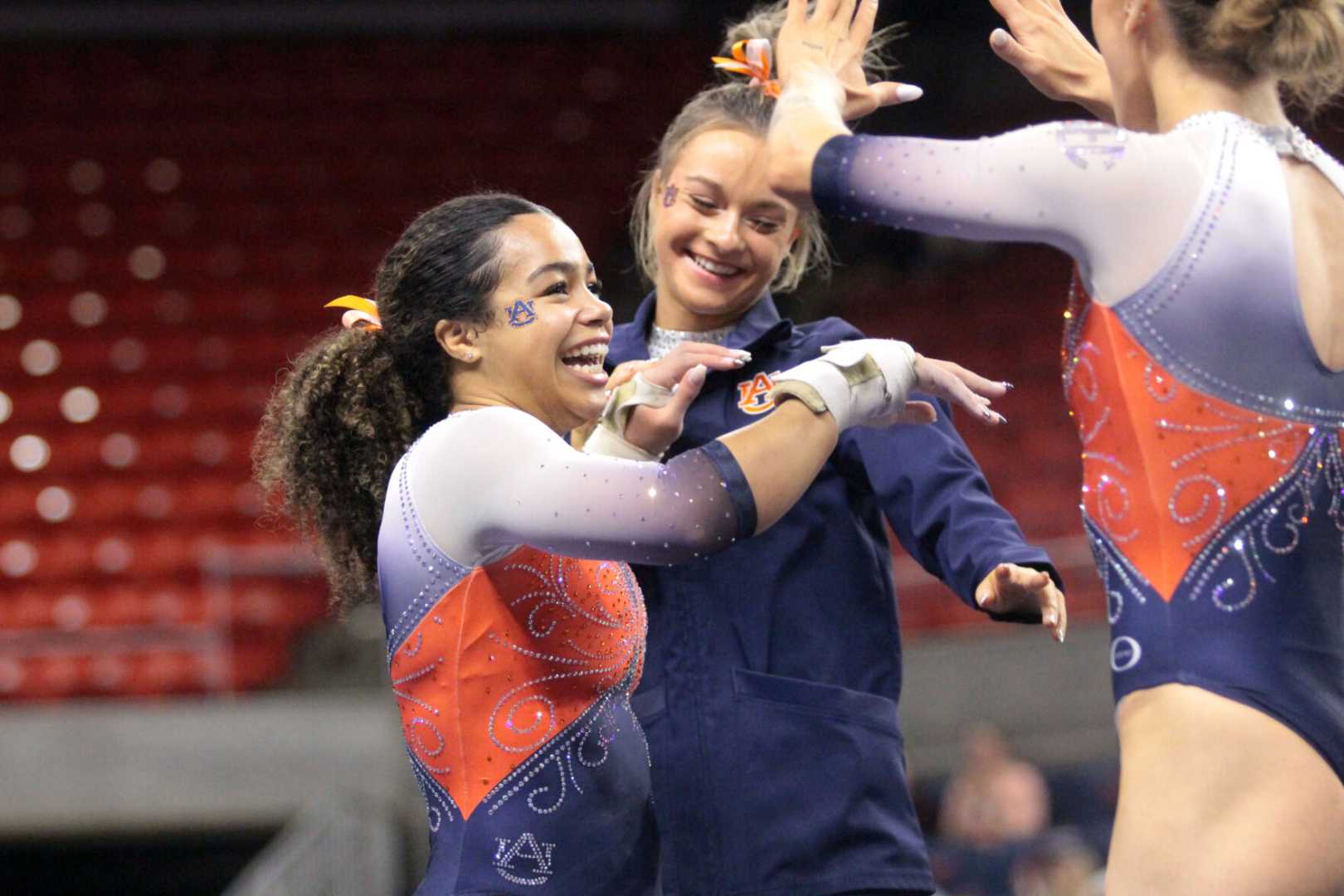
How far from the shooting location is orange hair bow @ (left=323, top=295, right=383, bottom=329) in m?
2.13

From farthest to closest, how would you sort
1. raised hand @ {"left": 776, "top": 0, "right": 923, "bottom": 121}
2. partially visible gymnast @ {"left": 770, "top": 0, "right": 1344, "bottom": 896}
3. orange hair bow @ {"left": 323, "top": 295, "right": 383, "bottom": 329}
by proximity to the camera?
orange hair bow @ {"left": 323, "top": 295, "right": 383, "bottom": 329} < raised hand @ {"left": 776, "top": 0, "right": 923, "bottom": 121} < partially visible gymnast @ {"left": 770, "top": 0, "right": 1344, "bottom": 896}

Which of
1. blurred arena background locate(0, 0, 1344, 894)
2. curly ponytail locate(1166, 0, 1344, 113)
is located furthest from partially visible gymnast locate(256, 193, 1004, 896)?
blurred arena background locate(0, 0, 1344, 894)

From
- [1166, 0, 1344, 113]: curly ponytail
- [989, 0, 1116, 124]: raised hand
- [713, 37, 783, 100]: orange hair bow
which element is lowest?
[713, 37, 783, 100]: orange hair bow

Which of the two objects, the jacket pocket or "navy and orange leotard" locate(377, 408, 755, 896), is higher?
"navy and orange leotard" locate(377, 408, 755, 896)

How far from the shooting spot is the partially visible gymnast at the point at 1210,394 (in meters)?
1.45

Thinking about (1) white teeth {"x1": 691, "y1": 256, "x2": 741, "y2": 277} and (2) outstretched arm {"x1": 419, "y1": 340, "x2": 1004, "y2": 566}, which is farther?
(1) white teeth {"x1": 691, "y1": 256, "x2": 741, "y2": 277}

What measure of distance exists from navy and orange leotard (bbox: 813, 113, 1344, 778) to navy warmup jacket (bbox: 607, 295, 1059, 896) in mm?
632

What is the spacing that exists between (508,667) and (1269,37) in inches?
39.3

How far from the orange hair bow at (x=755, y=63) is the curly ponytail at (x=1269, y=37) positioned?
35.6 inches

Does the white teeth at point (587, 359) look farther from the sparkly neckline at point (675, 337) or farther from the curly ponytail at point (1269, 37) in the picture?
the curly ponytail at point (1269, 37)

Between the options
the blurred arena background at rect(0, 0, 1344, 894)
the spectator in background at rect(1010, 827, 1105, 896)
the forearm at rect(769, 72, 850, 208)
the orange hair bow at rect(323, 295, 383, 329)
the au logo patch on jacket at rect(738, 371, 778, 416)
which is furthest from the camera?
the blurred arena background at rect(0, 0, 1344, 894)

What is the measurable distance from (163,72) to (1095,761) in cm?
611

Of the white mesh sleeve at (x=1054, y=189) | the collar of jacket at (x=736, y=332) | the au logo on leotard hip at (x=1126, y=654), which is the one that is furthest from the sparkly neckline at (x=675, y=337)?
the au logo on leotard hip at (x=1126, y=654)

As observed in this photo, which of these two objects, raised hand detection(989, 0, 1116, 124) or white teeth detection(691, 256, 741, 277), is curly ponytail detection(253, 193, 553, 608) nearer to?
white teeth detection(691, 256, 741, 277)
